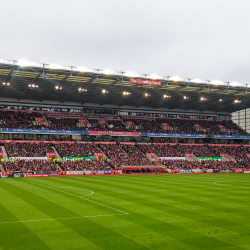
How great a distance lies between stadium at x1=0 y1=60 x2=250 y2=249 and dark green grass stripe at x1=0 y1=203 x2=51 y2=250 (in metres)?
0.04

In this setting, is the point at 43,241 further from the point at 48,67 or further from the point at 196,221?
the point at 48,67

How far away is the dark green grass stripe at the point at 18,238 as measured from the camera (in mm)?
11961

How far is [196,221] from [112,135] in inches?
2206

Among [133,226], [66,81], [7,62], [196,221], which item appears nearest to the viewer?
[133,226]

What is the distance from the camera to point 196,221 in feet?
53.3

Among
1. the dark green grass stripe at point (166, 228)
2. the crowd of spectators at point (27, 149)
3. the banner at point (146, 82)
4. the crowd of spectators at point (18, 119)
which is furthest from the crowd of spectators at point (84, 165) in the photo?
the dark green grass stripe at point (166, 228)

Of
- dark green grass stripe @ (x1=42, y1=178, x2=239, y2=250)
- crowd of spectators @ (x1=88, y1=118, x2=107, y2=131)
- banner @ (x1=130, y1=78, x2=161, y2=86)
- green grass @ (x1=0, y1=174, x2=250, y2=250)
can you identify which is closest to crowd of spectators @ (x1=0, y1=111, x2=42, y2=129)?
crowd of spectators @ (x1=88, y1=118, x2=107, y2=131)

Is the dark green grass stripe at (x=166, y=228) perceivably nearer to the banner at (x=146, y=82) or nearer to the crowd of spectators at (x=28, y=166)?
the crowd of spectators at (x=28, y=166)

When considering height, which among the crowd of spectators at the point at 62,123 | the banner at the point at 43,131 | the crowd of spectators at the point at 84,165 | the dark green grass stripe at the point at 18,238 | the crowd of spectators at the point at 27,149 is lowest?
the dark green grass stripe at the point at 18,238

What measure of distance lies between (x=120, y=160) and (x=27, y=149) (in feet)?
59.3

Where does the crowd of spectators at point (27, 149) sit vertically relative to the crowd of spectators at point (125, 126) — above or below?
below

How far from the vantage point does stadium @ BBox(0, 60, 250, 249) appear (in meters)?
14.4

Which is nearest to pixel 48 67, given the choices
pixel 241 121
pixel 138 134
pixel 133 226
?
pixel 138 134

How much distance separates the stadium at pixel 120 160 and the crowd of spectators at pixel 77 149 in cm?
22
